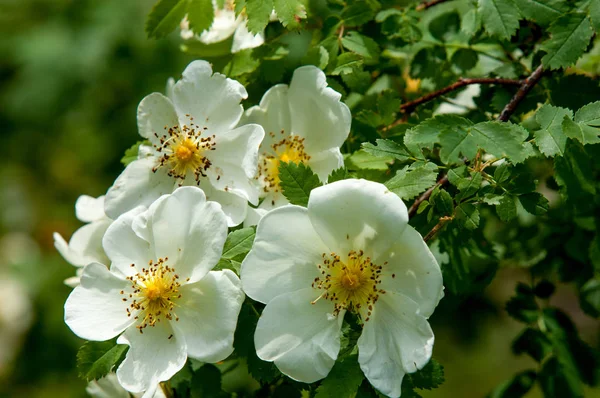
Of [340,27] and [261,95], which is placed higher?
[340,27]

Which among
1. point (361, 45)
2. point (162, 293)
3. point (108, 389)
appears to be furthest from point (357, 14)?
point (108, 389)

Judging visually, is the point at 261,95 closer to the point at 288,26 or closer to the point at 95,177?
the point at 288,26

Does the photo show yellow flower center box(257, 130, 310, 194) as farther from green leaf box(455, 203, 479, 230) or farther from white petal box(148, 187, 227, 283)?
green leaf box(455, 203, 479, 230)

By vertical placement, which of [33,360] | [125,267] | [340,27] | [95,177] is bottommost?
[33,360]

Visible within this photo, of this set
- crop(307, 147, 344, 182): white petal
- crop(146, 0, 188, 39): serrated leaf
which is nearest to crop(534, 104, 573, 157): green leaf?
crop(307, 147, 344, 182): white petal

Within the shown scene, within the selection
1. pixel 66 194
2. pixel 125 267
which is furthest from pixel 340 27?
pixel 66 194

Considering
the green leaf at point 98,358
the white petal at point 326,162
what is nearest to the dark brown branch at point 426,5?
the white petal at point 326,162

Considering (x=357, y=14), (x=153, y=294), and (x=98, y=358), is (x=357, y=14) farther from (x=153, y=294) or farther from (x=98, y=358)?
(x=98, y=358)
